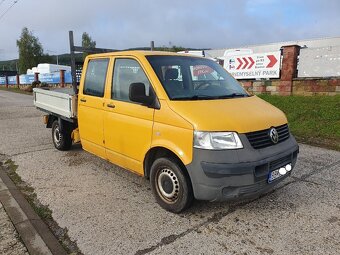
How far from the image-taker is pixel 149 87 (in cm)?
414

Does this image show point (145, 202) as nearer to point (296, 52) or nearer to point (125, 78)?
point (125, 78)

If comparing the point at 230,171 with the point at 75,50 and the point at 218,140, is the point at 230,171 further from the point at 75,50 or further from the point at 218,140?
the point at 75,50

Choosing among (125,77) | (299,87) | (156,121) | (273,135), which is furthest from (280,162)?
(299,87)

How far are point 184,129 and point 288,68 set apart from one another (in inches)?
403

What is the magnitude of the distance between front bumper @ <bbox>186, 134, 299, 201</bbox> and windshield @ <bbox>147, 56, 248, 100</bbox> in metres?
0.92

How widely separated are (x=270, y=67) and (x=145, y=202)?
10608mm

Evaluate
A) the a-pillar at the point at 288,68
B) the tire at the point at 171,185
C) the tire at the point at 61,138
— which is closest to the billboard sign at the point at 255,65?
the a-pillar at the point at 288,68

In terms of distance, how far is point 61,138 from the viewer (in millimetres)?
6809

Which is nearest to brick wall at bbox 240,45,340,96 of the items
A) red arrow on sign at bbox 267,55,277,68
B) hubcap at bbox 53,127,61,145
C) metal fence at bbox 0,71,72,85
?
red arrow on sign at bbox 267,55,277,68

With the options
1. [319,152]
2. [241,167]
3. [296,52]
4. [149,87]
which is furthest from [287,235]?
[296,52]

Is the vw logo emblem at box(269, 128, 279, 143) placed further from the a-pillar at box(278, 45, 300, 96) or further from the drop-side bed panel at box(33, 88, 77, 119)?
the a-pillar at box(278, 45, 300, 96)

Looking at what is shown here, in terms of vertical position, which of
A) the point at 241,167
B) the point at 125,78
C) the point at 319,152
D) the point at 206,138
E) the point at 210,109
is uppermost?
the point at 125,78

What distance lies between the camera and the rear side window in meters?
5.01

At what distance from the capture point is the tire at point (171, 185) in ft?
12.4
